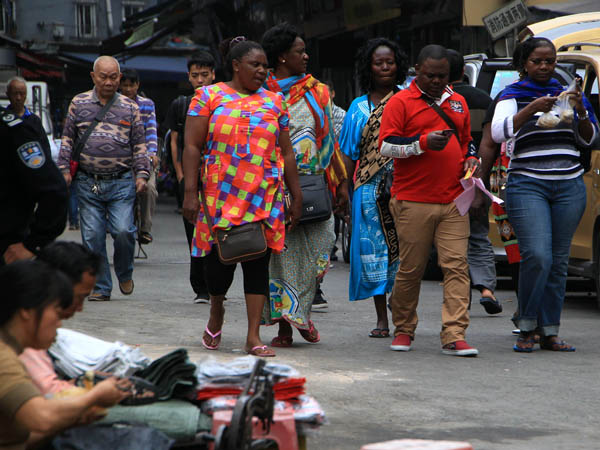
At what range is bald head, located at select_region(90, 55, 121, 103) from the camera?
9.66 meters

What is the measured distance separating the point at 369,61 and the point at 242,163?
72.2 inches

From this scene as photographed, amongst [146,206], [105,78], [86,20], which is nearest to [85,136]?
[105,78]

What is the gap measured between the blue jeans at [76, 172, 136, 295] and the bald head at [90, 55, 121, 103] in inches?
26.0

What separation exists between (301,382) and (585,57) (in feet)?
19.8

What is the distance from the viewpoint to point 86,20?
61.5 meters

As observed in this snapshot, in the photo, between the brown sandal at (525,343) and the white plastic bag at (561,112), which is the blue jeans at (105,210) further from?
the white plastic bag at (561,112)

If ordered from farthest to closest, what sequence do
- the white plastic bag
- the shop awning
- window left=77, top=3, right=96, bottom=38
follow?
window left=77, top=3, right=96, bottom=38 → the shop awning → the white plastic bag

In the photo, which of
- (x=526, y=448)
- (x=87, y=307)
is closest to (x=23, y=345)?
(x=526, y=448)

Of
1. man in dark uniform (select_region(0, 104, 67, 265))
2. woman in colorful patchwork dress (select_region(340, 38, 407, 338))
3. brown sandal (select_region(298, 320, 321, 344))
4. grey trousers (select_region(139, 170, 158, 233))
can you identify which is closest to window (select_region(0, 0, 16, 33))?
grey trousers (select_region(139, 170, 158, 233))

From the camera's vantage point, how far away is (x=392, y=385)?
6.30 m

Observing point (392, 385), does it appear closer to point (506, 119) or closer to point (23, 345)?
point (506, 119)

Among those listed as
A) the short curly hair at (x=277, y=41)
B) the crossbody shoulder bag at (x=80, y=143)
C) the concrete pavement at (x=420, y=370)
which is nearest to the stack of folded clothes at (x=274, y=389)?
the concrete pavement at (x=420, y=370)

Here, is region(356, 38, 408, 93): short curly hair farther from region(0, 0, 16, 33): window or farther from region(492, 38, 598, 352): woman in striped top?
region(0, 0, 16, 33): window

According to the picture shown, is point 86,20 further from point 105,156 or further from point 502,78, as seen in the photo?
point 105,156
